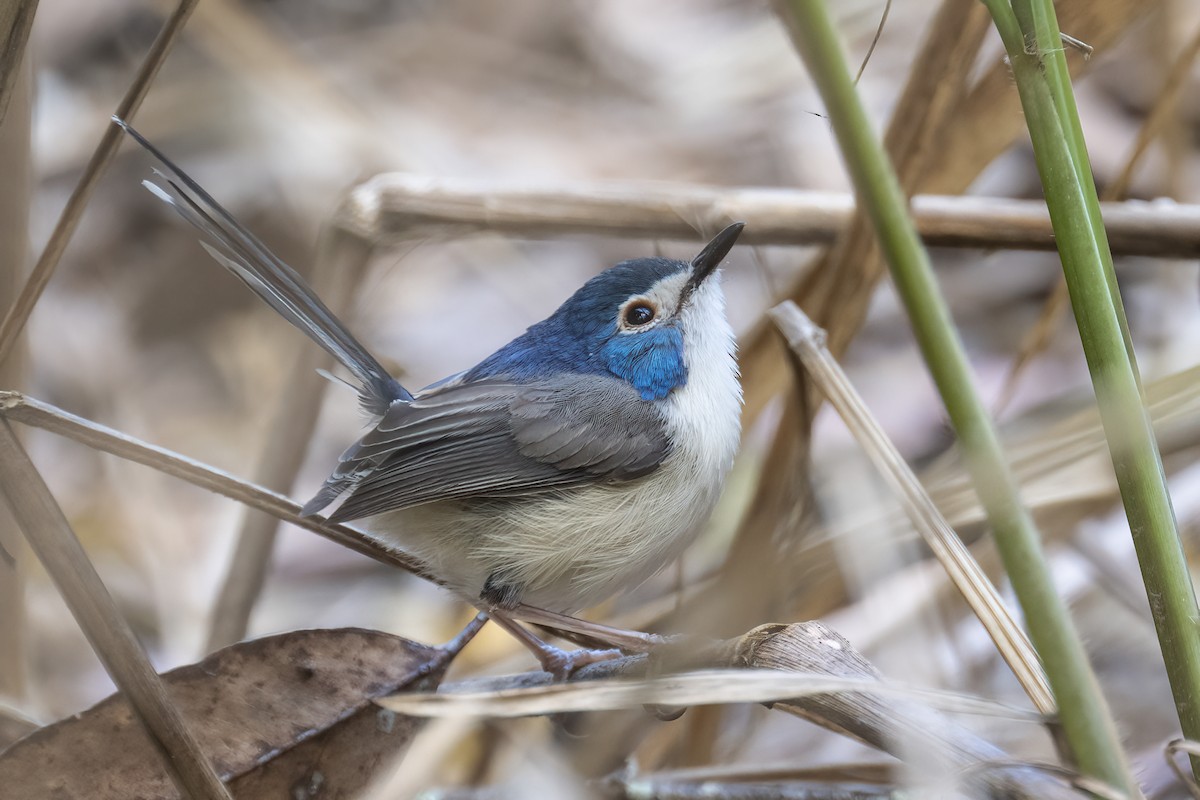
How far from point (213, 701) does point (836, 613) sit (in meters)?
1.84

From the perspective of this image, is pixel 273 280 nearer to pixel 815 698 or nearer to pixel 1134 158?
pixel 815 698

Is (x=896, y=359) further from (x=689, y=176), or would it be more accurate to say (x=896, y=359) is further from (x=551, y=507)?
(x=551, y=507)

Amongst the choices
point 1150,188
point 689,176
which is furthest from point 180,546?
point 1150,188

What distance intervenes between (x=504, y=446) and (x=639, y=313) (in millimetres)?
454

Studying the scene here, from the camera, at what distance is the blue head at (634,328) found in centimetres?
244

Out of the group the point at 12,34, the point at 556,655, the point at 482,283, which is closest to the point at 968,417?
the point at 556,655

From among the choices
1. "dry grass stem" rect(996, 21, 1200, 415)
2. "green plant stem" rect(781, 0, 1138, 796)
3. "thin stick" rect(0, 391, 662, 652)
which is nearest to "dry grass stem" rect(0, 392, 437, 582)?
"thin stick" rect(0, 391, 662, 652)

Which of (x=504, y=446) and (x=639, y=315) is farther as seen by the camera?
(x=639, y=315)

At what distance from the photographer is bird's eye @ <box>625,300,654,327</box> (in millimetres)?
2467

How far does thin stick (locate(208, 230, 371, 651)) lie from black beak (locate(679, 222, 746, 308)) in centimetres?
83

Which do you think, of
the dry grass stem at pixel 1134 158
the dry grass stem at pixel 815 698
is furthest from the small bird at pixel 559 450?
the dry grass stem at pixel 1134 158

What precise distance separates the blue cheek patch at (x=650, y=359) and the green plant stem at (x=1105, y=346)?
119 cm

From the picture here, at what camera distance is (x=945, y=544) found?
1597mm

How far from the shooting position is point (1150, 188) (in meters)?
4.23
